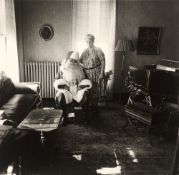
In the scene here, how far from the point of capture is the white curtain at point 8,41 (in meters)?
4.98

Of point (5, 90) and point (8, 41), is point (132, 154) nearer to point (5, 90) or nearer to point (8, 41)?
point (5, 90)

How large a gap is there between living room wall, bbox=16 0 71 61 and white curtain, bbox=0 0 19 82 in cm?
59

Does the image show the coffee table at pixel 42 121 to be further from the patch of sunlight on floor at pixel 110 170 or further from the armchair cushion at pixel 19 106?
the patch of sunlight on floor at pixel 110 170

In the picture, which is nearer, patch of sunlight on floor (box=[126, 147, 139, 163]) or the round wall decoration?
patch of sunlight on floor (box=[126, 147, 139, 163])

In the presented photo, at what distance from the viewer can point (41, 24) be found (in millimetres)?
5918

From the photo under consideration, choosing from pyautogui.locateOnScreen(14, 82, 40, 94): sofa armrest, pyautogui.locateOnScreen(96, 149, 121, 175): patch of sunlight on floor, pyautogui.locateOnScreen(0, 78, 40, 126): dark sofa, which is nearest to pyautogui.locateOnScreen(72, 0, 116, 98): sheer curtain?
pyautogui.locateOnScreen(14, 82, 40, 94): sofa armrest

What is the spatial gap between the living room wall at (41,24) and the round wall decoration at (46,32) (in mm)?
73

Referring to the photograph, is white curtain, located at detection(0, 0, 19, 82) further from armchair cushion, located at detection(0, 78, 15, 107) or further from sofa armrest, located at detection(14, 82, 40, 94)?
armchair cushion, located at detection(0, 78, 15, 107)

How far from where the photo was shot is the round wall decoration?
5.91m

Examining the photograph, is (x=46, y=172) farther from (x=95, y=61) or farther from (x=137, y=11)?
(x=137, y=11)

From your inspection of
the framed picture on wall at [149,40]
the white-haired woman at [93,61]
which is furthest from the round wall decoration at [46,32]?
the framed picture on wall at [149,40]

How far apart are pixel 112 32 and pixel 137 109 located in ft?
8.51

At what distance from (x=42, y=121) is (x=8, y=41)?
2.67 metres

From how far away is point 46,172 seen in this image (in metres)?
2.91
